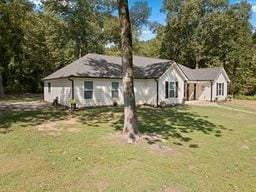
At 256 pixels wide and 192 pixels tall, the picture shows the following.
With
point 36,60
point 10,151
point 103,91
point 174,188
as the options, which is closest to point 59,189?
point 174,188

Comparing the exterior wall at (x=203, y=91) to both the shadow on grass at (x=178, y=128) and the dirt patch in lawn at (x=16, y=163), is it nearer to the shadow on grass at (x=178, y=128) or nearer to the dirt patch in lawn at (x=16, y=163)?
the shadow on grass at (x=178, y=128)

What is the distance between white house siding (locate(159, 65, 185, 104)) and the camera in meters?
23.3

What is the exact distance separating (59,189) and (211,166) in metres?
4.43

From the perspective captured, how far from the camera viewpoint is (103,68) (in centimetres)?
2183

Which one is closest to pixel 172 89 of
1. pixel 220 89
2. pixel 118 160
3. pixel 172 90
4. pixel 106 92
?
pixel 172 90

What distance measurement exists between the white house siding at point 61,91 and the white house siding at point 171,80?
8502 mm

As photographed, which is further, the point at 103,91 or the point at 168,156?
the point at 103,91

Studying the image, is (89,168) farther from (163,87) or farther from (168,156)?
(163,87)

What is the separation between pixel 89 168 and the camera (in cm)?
668

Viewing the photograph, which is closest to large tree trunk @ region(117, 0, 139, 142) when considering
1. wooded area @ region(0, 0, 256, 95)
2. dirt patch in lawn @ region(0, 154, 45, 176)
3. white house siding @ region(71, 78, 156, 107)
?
dirt patch in lawn @ region(0, 154, 45, 176)

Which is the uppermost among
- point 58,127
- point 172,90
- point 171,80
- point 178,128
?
point 171,80

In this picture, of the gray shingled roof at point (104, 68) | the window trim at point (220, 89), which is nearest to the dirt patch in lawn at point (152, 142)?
the gray shingled roof at point (104, 68)

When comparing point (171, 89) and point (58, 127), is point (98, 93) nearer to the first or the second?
point (171, 89)

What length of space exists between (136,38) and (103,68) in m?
24.7
